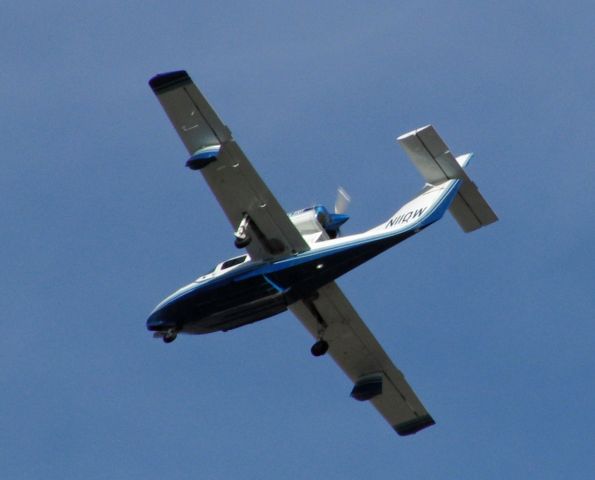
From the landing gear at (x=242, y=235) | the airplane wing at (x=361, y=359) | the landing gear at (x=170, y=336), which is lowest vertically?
the airplane wing at (x=361, y=359)

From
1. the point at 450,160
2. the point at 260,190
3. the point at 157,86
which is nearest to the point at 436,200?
the point at 450,160

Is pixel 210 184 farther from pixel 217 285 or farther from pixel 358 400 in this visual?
pixel 358 400

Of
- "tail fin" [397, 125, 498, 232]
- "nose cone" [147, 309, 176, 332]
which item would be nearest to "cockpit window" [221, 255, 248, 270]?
"nose cone" [147, 309, 176, 332]

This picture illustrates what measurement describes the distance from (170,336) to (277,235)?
4.51m

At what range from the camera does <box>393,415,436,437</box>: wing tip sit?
44.9 metres

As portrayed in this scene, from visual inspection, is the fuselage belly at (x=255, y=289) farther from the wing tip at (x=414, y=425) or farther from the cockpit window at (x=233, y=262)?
the wing tip at (x=414, y=425)

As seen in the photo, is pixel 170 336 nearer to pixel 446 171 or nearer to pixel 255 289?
pixel 255 289

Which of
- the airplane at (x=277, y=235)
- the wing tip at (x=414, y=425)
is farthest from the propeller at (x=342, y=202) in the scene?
the wing tip at (x=414, y=425)

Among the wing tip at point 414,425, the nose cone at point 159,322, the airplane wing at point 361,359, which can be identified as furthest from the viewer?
the wing tip at point 414,425

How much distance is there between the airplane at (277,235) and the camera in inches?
1484

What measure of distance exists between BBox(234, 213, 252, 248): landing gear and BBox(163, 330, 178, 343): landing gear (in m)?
4.12

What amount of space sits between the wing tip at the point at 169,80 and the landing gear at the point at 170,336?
716cm

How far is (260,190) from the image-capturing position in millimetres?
38344

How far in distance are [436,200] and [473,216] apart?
2281 mm
